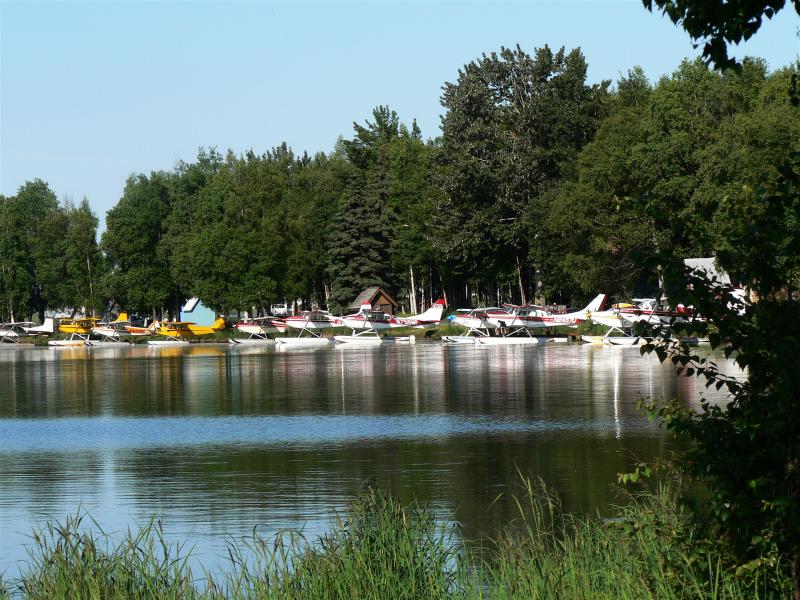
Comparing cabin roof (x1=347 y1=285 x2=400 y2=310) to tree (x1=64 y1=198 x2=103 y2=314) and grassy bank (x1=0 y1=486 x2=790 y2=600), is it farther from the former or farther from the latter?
grassy bank (x1=0 y1=486 x2=790 y2=600)

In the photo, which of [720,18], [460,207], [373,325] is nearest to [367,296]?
[373,325]

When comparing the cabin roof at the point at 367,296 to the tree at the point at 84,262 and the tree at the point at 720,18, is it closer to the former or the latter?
the tree at the point at 84,262

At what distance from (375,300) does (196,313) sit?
27.8 meters

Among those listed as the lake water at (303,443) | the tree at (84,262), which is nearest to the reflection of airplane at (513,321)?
the lake water at (303,443)

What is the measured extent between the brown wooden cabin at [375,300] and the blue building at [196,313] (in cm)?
2420

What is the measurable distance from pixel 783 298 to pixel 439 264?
7385 cm

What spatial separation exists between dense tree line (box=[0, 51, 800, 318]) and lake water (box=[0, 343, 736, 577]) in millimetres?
14858

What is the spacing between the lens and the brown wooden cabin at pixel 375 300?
257 ft

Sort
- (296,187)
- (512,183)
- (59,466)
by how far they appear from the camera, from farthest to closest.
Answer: (296,187), (512,183), (59,466)

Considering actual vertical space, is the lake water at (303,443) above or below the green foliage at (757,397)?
below

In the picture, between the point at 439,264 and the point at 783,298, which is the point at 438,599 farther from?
the point at 439,264

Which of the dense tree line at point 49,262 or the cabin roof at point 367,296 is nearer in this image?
the cabin roof at point 367,296

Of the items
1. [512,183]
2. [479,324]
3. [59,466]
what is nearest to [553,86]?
[512,183]

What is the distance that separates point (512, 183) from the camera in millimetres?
68188
